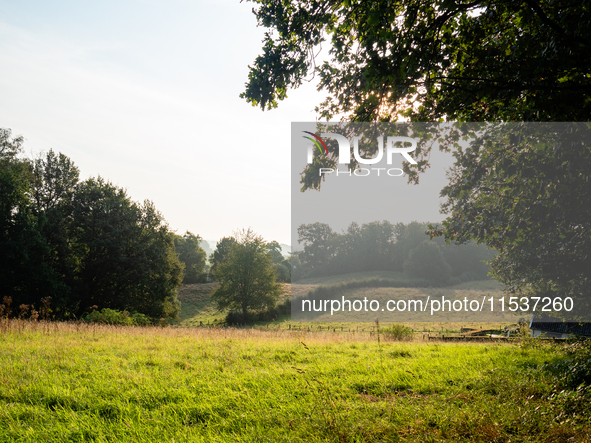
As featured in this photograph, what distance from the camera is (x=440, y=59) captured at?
223 inches

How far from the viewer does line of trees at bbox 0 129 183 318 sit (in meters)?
26.7

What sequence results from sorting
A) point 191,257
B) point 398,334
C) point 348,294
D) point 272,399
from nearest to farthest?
point 272,399, point 398,334, point 348,294, point 191,257

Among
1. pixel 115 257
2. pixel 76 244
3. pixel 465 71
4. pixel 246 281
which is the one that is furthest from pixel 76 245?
pixel 465 71

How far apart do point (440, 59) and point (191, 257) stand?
66.5 metres

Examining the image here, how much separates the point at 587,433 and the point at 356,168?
19.0 feet

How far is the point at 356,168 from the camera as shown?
25.4 feet

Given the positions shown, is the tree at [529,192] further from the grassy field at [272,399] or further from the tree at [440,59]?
the grassy field at [272,399]

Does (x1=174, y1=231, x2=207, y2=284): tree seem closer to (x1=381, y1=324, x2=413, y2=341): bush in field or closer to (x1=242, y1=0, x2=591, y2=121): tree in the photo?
(x1=381, y1=324, x2=413, y2=341): bush in field

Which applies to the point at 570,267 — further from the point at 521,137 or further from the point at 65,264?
the point at 65,264

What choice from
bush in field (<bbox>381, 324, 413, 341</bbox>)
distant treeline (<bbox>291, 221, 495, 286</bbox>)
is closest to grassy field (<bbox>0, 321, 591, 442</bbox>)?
bush in field (<bbox>381, 324, 413, 341</bbox>)

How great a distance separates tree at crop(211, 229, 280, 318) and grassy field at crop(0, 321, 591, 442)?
33509 millimetres

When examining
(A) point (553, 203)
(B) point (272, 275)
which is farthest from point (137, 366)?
(B) point (272, 275)

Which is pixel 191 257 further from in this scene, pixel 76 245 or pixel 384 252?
pixel 384 252

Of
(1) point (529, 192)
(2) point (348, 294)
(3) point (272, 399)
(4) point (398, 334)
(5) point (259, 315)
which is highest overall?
(1) point (529, 192)
